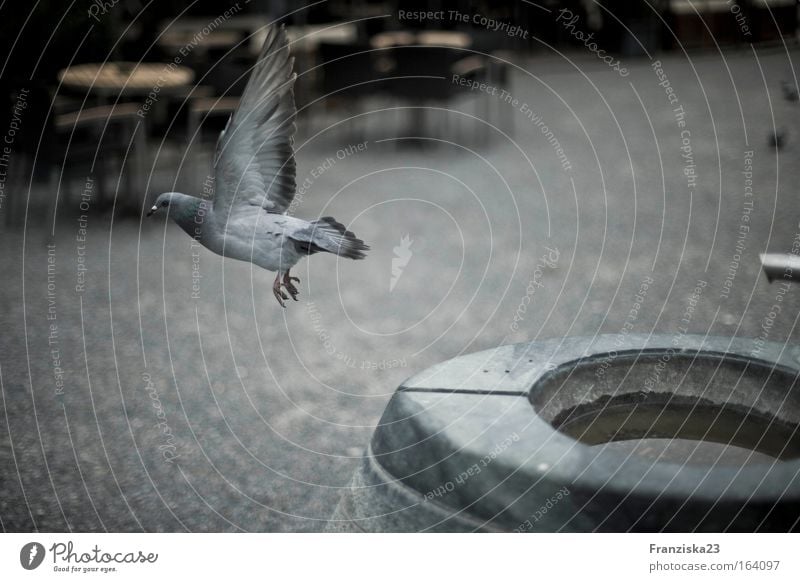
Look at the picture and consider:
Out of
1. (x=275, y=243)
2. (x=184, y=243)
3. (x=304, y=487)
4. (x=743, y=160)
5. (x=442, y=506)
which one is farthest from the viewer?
(x=743, y=160)

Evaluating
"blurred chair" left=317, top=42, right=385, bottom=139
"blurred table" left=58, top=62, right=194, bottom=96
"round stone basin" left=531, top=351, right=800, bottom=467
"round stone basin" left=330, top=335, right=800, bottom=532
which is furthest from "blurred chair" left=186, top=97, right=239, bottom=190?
"blurred chair" left=317, top=42, right=385, bottom=139

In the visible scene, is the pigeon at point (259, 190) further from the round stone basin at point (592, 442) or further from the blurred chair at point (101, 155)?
the blurred chair at point (101, 155)

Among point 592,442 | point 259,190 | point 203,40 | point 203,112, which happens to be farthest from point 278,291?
point 203,40

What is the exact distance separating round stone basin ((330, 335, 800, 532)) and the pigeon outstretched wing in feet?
1.91

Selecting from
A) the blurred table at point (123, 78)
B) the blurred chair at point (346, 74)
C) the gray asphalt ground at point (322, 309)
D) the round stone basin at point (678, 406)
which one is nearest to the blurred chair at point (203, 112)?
the gray asphalt ground at point (322, 309)

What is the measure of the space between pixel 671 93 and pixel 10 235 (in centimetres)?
655

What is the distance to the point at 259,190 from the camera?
124 cm

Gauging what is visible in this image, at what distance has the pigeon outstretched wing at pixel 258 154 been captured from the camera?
122 cm

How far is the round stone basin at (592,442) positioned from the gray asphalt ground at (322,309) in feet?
3.27

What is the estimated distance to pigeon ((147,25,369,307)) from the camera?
3.90 feet

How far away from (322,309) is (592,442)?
2355mm

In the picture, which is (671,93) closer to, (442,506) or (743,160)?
(743,160)

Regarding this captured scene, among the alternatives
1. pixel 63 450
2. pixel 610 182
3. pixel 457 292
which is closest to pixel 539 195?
pixel 610 182

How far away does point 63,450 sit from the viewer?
2924mm
